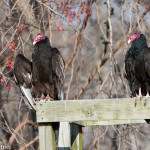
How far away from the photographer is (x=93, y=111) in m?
2.28

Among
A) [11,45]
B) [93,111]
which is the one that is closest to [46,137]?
[93,111]

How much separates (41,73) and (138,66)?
42.1 inches

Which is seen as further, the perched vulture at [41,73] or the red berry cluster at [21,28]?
the red berry cluster at [21,28]

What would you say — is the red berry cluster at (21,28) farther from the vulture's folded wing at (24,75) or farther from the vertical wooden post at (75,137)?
the vertical wooden post at (75,137)

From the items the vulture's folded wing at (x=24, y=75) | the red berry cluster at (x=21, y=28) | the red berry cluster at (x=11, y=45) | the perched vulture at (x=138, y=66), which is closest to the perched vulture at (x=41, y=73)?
the vulture's folded wing at (x=24, y=75)

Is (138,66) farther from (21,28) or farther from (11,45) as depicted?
(21,28)

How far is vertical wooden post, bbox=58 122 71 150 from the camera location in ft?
8.50

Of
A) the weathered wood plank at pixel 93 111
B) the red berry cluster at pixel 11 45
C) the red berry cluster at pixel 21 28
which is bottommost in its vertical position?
the weathered wood plank at pixel 93 111

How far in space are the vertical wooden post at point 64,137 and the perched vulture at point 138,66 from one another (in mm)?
1204

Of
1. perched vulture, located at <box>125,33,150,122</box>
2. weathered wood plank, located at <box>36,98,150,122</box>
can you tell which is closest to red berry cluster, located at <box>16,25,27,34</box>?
perched vulture, located at <box>125,33,150,122</box>

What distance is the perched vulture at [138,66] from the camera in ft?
11.8

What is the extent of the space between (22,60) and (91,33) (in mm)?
3569

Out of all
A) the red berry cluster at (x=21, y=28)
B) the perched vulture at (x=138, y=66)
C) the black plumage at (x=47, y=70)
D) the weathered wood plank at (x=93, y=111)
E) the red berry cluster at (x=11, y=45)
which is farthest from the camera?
the red berry cluster at (x=21, y=28)

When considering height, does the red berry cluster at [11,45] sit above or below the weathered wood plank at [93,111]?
above
